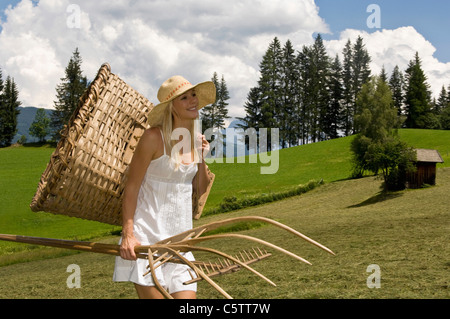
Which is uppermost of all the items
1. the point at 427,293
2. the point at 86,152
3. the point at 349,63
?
the point at 349,63

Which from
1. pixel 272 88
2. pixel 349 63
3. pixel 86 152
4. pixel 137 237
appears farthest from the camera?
pixel 349 63

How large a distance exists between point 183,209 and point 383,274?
19.6ft

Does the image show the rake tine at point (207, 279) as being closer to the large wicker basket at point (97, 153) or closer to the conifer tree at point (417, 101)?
the large wicker basket at point (97, 153)

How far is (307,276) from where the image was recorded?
8.16 metres

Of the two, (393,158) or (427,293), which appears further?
(393,158)

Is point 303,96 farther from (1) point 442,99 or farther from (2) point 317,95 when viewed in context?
(1) point 442,99

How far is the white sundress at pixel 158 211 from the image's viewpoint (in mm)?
3039

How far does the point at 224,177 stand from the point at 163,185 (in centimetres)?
4388

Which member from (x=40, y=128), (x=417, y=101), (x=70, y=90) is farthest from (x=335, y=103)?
(x=40, y=128)

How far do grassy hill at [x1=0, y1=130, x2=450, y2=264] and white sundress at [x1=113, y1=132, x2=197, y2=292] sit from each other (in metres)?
18.8

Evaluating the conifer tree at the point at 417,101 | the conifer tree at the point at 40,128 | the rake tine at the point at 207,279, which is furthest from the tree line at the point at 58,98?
the rake tine at the point at 207,279

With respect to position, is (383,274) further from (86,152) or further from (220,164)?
(220,164)

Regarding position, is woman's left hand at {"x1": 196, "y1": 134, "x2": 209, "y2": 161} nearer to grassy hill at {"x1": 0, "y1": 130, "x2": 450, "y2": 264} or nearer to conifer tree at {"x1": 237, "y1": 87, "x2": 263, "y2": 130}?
grassy hill at {"x1": 0, "y1": 130, "x2": 450, "y2": 264}

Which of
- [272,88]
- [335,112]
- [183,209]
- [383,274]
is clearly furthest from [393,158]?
[335,112]
